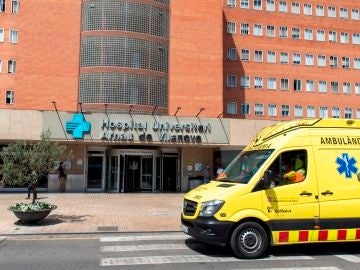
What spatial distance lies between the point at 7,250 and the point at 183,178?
73.9ft

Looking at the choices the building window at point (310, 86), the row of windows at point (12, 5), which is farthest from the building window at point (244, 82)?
the row of windows at point (12, 5)

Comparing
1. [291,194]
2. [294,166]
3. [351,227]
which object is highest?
[294,166]

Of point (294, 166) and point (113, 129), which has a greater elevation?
point (113, 129)

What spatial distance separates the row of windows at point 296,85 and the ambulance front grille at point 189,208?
3746 centimetres

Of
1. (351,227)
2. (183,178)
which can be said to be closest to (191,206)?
(351,227)

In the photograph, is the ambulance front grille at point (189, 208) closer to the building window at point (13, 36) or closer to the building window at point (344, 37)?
the building window at point (13, 36)

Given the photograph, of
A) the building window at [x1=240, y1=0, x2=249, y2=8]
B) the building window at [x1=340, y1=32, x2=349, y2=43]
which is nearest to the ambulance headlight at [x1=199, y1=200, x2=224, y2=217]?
the building window at [x1=240, y1=0, x2=249, y2=8]

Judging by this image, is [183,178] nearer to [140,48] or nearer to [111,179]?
[111,179]

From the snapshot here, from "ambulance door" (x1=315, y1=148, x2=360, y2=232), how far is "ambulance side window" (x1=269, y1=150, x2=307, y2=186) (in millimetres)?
343

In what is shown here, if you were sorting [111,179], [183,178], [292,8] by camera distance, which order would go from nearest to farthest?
[111,179]
[183,178]
[292,8]

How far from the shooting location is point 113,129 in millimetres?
28375

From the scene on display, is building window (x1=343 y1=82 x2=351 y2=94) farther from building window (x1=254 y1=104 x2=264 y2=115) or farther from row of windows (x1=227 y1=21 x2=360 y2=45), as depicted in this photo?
building window (x1=254 y1=104 x2=264 y2=115)

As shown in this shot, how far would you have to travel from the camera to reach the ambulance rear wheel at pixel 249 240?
29.2 ft

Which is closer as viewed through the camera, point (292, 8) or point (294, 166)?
point (294, 166)
